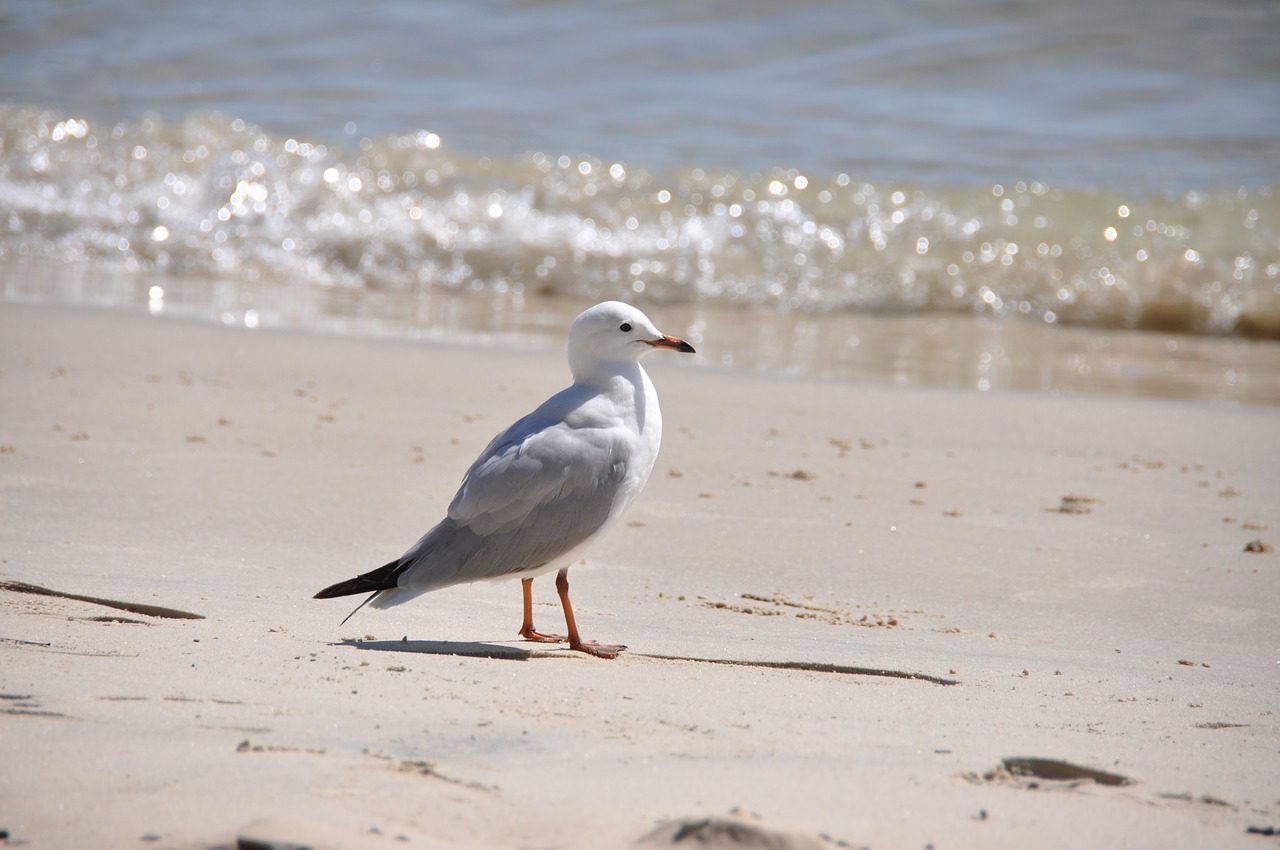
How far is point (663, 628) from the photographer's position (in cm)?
328

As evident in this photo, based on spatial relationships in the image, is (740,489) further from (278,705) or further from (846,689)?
(278,705)

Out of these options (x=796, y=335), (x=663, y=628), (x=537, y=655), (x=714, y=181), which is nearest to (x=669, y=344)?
(x=663, y=628)

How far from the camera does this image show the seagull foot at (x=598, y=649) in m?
2.96

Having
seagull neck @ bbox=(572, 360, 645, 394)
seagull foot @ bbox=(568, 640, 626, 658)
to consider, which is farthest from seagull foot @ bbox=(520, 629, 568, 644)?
seagull neck @ bbox=(572, 360, 645, 394)

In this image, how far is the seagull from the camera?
3.06m

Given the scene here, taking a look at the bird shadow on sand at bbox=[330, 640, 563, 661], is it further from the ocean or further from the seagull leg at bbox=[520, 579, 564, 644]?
the ocean

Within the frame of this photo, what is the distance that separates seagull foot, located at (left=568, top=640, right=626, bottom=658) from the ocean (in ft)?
14.1

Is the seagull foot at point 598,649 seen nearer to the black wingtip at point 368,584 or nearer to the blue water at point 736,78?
the black wingtip at point 368,584

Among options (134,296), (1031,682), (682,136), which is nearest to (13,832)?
(1031,682)

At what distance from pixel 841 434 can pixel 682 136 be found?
8.71 metres

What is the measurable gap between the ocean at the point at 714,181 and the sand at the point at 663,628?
2.00 metres

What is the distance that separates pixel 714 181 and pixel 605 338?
28.2ft

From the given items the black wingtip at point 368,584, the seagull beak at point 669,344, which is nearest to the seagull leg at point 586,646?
the black wingtip at point 368,584

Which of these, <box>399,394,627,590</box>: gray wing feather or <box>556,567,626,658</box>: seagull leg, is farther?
<box>399,394,627,590</box>: gray wing feather
